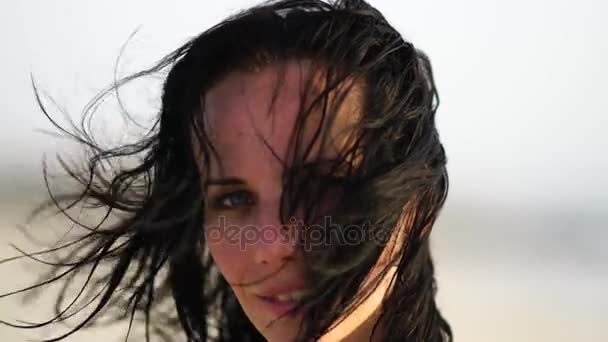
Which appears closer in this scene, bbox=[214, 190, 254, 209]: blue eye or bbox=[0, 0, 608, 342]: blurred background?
bbox=[214, 190, 254, 209]: blue eye

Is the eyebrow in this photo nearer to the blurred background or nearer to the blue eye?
the blue eye

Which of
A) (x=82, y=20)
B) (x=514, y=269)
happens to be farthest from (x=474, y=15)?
(x=82, y=20)

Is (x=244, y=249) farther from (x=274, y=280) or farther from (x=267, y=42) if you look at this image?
(x=267, y=42)

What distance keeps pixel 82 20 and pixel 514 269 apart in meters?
0.57

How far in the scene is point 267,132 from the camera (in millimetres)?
526

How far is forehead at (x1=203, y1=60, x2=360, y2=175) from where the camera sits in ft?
1.71

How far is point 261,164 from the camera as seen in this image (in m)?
0.53

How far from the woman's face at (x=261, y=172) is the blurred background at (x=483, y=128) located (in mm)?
170

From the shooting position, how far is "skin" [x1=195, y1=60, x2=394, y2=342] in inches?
20.7

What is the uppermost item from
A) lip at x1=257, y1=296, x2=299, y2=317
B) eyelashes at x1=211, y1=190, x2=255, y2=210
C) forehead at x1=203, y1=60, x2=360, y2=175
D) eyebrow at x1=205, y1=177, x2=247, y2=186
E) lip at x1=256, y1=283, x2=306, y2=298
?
forehead at x1=203, y1=60, x2=360, y2=175

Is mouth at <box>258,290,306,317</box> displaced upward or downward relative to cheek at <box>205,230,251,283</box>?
downward

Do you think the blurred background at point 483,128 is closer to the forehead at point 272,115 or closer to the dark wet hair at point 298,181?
the dark wet hair at point 298,181

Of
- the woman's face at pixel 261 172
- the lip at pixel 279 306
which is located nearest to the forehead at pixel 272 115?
the woman's face at pixel 261 172

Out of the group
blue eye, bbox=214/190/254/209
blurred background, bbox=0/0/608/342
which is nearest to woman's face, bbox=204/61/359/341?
blue eye, bbox=214/190/254/209
